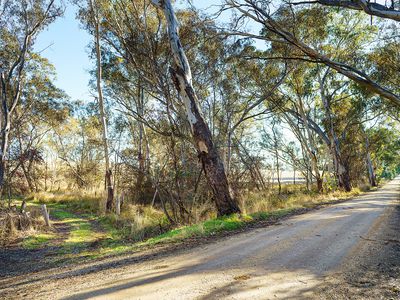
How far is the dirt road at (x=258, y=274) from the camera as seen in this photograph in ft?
8.95

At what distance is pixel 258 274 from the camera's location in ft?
10.4

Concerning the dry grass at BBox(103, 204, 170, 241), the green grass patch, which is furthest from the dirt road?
the green grass patch

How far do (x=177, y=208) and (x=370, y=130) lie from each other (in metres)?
31.0

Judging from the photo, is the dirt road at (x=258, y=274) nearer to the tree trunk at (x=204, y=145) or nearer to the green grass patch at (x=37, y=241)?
the tree trunk at (x=204, y=145)

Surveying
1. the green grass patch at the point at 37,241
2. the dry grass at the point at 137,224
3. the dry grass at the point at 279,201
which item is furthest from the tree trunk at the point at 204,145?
the green grass patch at the point at 37,241

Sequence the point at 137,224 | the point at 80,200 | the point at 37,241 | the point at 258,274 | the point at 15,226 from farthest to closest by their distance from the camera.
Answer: the point at 80,200 → the point at 15,226 → the point at 137,224 → the point at 37,241 → the point at 258,274

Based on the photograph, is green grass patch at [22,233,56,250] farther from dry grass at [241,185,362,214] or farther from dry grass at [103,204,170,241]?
dry grass at [241,185,362,214]

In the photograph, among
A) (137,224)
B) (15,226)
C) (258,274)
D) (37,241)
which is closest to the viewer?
(258,274)

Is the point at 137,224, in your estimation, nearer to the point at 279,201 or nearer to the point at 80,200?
the point at 279,201

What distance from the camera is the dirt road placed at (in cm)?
273

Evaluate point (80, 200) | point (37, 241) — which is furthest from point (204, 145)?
point (80, 200)

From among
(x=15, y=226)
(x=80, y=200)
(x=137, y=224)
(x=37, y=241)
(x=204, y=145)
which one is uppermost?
(x=204, y=145)

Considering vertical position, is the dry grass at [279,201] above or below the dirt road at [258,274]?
above

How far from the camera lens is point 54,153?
117 ft
